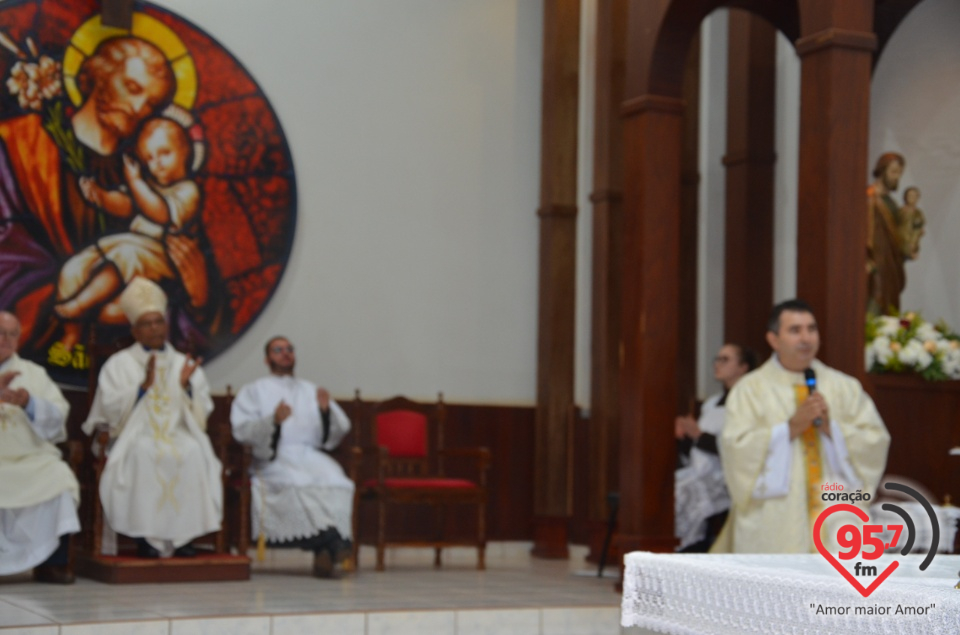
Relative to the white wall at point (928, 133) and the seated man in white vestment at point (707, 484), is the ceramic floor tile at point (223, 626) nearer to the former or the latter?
the seated man in white vestment at point (707, 484)

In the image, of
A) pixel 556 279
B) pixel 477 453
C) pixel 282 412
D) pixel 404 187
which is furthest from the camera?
pixel 556 279

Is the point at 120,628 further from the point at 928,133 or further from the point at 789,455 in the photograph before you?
the point at 928,133

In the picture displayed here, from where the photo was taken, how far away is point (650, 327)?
7.21m

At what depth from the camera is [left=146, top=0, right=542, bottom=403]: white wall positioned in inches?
374

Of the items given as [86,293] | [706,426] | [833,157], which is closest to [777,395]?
[833,157]

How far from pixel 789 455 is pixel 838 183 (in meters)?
1.24

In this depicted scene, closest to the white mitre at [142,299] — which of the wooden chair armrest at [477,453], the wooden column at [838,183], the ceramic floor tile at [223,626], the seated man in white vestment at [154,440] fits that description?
the seated man in white vestment at [154,440]

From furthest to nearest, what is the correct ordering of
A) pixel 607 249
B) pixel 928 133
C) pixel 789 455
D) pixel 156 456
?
pixel 607 249 → pixel 928 133 → pixel 156 456 → pixel 789 455

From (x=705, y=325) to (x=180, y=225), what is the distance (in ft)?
12.0

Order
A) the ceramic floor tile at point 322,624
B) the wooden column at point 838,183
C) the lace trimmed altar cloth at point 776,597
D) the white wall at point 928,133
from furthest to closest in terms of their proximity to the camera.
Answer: the white wall at point 928,133 < the wooden column at point 838,183 < the ceramic floor tile at point 322,624 < the lace trimmed altar cloth at point 776,597

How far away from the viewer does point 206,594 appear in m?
6.76

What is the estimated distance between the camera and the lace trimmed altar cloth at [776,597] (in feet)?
8.23

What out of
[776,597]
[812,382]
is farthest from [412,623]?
[776,597]

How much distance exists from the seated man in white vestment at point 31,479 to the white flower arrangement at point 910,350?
14.3 ft
